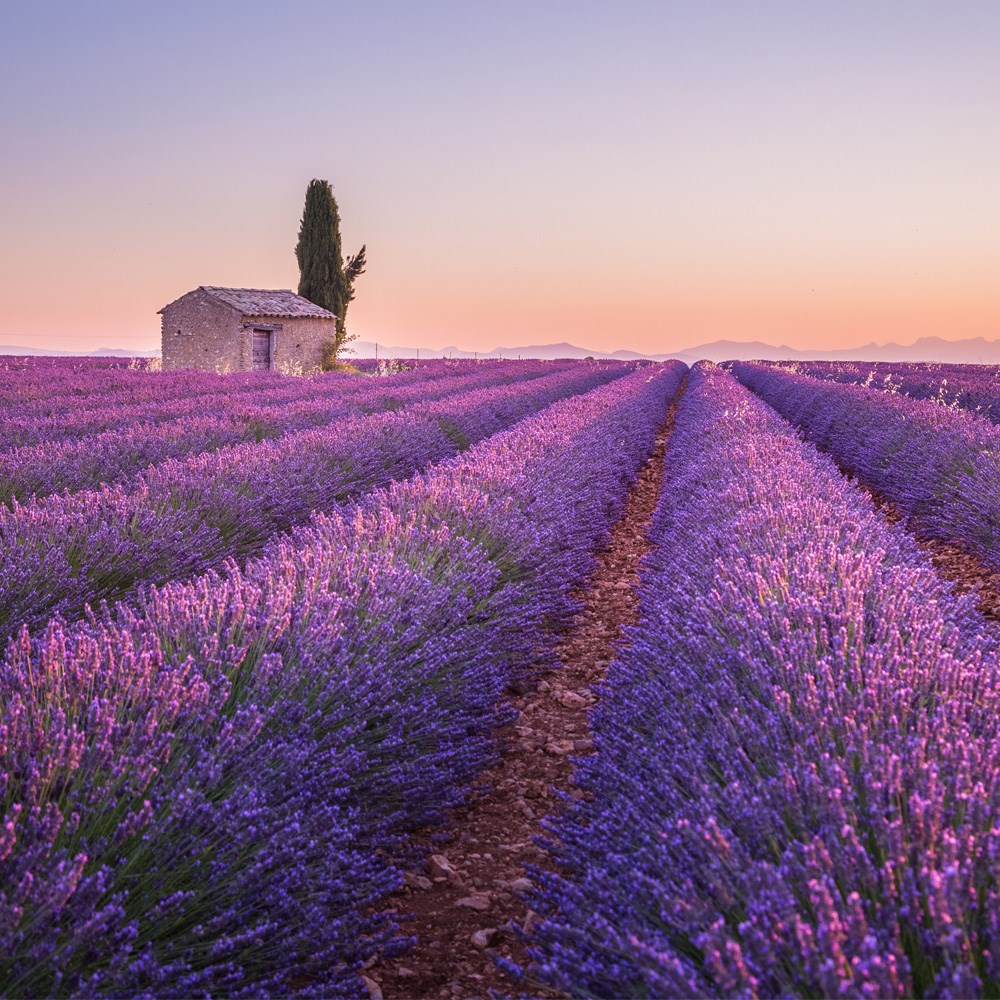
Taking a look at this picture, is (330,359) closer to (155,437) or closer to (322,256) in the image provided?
(322,256)

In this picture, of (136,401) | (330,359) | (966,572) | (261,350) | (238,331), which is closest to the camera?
(966,572)

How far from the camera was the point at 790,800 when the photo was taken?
4.90ft

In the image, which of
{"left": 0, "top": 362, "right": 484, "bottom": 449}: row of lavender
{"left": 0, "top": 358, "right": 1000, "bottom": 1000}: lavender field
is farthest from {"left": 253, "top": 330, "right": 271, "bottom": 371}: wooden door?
{"left": 0, "top": 358, "right": 1000, "bottom": 1000}: lavender field

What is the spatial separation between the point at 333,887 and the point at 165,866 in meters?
0.39

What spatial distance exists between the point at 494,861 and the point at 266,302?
2341 centimetres

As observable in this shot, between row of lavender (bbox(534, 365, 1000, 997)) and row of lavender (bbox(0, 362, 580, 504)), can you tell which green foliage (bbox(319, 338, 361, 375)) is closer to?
row of lavender (bbox(0, 362, 580, 504))

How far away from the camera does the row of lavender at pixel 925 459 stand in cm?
586

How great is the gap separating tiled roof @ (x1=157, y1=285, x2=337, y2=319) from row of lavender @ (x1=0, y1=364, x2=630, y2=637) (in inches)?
627

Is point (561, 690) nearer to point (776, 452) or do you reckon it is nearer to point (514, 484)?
point (514, 484)

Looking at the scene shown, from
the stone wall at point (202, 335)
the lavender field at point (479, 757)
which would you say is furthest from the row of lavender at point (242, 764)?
the stone wall at point (202, 335)

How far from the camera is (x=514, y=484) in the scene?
16.9 ft

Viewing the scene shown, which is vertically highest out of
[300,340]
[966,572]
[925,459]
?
[300,340]

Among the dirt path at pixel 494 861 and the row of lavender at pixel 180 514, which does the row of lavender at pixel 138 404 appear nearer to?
the row of lavender at pixel 180 514

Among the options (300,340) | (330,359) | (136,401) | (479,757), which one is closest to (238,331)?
(300,340)
